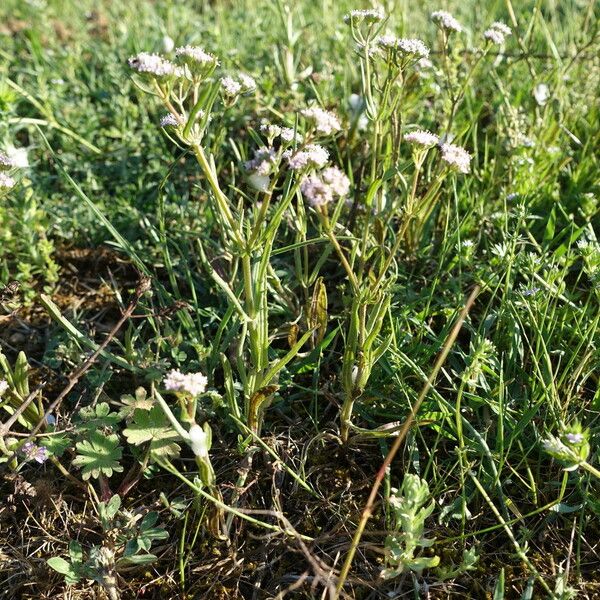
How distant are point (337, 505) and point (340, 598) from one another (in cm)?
23

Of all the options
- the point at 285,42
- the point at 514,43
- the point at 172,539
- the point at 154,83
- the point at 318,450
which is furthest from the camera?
the point at 514,43

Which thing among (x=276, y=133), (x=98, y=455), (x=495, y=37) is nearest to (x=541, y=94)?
(x=495, y=37)

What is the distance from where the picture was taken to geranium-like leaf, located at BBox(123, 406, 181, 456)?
167 cm

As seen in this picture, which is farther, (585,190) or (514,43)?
(514,43)

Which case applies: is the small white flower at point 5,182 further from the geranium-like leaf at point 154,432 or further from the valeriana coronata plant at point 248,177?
the geranium-like leaf at point 154,432

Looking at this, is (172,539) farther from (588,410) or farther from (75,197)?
(75,197)

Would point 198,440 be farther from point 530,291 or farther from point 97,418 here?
point 530,291

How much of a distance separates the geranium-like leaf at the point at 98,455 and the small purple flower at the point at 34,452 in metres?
0.09

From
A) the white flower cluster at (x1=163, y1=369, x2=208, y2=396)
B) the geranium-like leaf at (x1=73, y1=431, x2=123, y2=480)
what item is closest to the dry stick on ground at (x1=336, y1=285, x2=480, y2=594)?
the white flower cluster at (x1=163, y1=369, x2=208, y2=396)

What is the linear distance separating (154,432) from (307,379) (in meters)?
0.54

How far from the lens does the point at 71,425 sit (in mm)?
1784

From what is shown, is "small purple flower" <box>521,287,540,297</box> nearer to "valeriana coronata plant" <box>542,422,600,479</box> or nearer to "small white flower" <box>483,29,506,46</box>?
"valeriana coronata plant" <box>542,422,600,479</box>

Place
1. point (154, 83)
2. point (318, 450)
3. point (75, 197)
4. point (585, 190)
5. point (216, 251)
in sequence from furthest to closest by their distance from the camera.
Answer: point (75, 197) → point (585, 190) → point (216, 251) → point (318, 450) → point (154, 83)

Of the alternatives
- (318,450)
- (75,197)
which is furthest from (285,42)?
(318,450)
